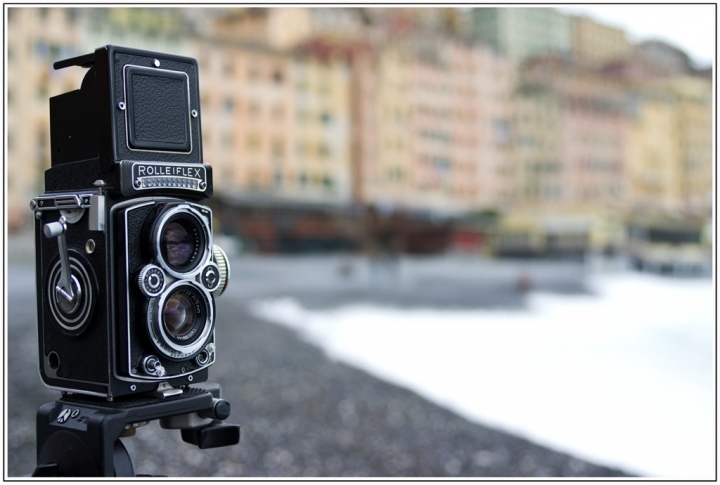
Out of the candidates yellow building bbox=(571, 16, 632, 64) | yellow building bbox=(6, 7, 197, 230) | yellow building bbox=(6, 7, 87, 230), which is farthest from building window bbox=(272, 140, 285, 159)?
yellow building bbox=(571, 16, 632, 64)

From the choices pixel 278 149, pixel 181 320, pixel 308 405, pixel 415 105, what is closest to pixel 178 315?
pixel 181 320

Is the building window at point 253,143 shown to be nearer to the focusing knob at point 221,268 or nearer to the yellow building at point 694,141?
the yellow building at point 694,141

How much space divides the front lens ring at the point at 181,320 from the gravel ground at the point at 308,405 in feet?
17.7

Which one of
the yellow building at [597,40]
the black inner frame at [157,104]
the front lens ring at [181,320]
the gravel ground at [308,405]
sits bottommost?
the gravel ground at [308,405]

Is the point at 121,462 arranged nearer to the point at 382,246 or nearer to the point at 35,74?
the point at 35,74

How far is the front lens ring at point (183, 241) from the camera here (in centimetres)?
133

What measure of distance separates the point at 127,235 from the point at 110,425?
29 cm

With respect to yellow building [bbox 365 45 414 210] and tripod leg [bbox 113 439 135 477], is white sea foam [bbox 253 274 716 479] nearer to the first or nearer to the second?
yellow building [bbox 365 45 414 210]

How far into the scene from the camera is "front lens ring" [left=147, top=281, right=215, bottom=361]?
4.32ft

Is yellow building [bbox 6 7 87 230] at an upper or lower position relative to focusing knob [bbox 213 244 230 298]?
upper

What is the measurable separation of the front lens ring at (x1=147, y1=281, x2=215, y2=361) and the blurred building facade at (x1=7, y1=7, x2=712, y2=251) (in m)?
6.73

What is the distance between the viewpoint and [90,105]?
1352 mm

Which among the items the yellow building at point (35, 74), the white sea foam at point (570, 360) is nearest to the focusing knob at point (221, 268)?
the yellow building at point (35, 74)

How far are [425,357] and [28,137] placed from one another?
5.10m
